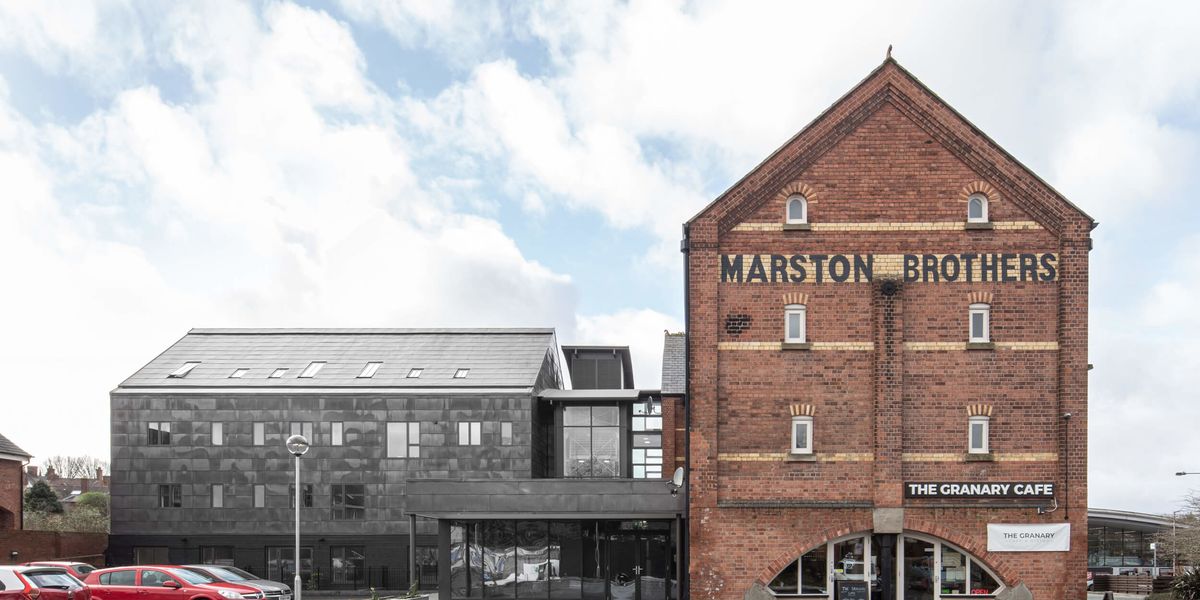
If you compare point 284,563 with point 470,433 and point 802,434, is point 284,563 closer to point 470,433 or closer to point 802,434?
point 470,433

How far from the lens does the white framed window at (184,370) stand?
46562 mm

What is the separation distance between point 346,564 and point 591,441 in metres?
11.9

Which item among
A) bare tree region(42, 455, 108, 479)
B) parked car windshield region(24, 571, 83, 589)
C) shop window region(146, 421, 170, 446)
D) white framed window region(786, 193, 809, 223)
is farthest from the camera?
bare tree region(42, 455, 108, 479)

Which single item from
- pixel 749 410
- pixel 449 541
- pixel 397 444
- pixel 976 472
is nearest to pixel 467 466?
pixel 397 444

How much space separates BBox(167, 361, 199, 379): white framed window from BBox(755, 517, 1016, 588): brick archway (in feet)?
102

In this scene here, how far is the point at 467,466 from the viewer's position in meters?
44.8

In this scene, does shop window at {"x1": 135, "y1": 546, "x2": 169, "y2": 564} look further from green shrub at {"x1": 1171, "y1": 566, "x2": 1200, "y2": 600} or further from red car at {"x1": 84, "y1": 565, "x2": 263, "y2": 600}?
green shrub at {"x1": 1171, "y1": 566, "x2": 1200, "y2": 600}

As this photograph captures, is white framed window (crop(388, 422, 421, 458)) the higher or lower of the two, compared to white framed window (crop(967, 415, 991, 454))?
lower

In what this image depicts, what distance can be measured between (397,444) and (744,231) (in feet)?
77.7

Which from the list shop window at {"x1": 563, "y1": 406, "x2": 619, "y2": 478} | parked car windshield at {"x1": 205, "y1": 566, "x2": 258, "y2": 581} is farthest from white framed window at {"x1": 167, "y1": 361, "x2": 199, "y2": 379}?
parked car windshield at {"x1": 205, "y1": 566, "x2": 258, "y2": 581}

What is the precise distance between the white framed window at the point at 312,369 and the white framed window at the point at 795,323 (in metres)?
27.0

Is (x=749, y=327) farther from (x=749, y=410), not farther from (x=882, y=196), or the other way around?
(x=882, y=196)

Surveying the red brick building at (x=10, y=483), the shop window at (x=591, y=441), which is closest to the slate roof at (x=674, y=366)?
the shop window at (x=591, y=441)

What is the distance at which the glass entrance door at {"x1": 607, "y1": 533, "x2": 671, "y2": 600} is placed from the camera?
111 ft
